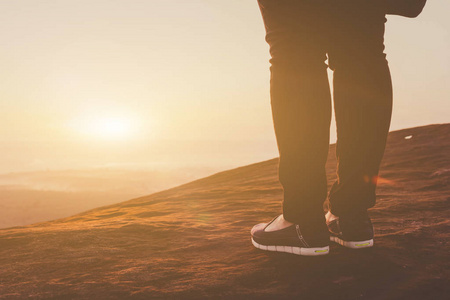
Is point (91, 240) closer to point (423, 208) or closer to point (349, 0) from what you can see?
point (349, 0)

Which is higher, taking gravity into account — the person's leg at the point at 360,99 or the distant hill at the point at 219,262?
the person's leg at the point at 360,99

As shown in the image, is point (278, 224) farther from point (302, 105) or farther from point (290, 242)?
point (302, 105)

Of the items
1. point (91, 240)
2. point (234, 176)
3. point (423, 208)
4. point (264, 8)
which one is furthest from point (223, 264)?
point (234, 176)

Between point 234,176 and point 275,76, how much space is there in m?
4.16

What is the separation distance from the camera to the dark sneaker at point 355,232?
1.35 meters

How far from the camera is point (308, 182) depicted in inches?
50.6

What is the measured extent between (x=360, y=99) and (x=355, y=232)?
1.78 ft

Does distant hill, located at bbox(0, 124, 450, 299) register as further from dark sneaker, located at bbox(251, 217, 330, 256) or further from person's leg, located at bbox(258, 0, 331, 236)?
person's leg, located at bbox(258, 0, 331, 236)

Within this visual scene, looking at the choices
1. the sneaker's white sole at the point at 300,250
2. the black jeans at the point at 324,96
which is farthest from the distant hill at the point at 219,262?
the black jeans at the point at 324,96

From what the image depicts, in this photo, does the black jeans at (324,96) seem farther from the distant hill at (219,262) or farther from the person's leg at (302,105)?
the distant hill at (219,262)


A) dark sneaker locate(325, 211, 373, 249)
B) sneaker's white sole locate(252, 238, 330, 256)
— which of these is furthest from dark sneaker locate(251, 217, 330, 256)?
dark sneaker locate(325, 211, 373, 249)

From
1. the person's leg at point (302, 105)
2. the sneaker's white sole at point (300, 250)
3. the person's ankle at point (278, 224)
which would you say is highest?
the person's leg at point (302, 105)

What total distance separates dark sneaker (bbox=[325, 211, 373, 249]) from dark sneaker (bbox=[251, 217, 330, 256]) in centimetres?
13

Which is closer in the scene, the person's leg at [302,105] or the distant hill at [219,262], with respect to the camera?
the distant hill at [219,262]
